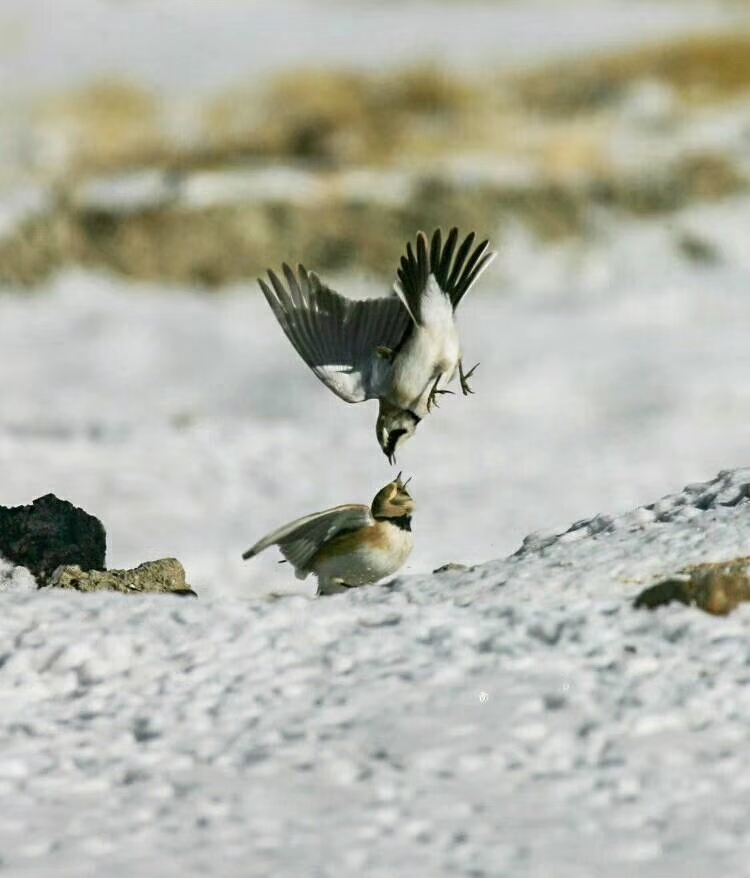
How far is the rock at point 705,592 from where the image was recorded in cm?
458

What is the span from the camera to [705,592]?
459 centimetres

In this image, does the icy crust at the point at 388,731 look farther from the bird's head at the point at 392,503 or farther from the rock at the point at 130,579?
the rock at the point at 130,579

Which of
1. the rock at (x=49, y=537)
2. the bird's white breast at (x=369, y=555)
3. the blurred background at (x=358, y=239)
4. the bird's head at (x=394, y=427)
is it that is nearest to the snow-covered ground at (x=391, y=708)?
the rock at (x=49, y=537)

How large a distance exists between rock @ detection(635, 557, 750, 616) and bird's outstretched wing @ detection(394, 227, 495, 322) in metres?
1.79

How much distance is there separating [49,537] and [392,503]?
4.15 ft

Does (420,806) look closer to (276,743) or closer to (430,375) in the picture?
(276,743)

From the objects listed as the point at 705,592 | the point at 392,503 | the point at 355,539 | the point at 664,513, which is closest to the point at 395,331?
the point at 392,503

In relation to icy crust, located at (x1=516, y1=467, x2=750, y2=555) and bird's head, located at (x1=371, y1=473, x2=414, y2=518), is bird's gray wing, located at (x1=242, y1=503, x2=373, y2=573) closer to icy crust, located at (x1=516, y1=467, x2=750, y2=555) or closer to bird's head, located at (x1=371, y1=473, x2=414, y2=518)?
bird's head, located at (x1=371, y1=473, x2=414, y2=518)

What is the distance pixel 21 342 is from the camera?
51.6 ft

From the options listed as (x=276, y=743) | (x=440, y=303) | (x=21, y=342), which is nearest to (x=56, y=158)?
(x=21, y=342)

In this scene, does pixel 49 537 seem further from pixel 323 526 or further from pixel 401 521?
pixel 401 521

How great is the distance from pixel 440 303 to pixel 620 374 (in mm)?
8524

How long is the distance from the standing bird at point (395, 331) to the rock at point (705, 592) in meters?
Answer: 1.57

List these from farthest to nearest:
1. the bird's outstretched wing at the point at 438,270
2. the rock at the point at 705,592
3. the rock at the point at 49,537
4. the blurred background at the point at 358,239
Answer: the blurred background at the point at 358,239 → the bird's outstretched wing at the point at 438,270 → the rock at the point at 49,537 → the rock at the point at 705,592
